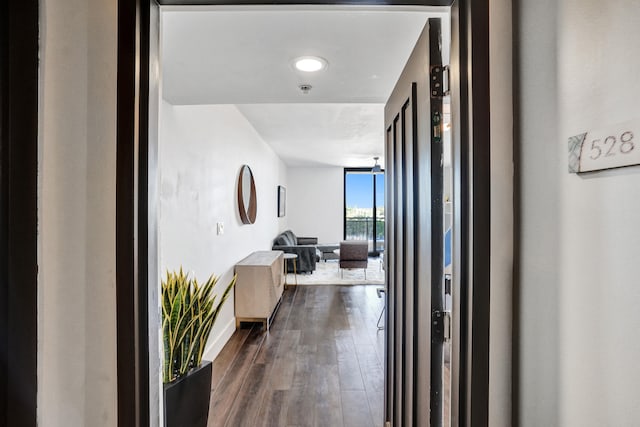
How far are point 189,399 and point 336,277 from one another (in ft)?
16.4

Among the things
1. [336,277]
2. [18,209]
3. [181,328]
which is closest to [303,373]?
[181,328]

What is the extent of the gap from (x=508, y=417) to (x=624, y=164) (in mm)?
657

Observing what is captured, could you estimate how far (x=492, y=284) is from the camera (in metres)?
0.79

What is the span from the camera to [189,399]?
56.4 inches

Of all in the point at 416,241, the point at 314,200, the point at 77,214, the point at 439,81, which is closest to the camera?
the point at 77,214

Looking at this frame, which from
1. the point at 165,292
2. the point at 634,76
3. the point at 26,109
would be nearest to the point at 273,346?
the point at 165,292

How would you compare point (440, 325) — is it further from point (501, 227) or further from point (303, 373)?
point (303, 373)

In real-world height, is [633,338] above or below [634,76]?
below

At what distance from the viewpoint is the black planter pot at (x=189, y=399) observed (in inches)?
52.9

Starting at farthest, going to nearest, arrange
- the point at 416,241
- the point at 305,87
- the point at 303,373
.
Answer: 1. the point at 303,373
2. the point at 305,87
3. the point at 416,241

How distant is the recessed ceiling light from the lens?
1.52m

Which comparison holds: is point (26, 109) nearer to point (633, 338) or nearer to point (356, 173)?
point (633, 338)

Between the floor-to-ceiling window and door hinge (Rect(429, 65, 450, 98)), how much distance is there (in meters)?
7.90

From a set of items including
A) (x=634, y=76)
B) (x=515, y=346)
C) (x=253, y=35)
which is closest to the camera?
(x=634, y=76)
